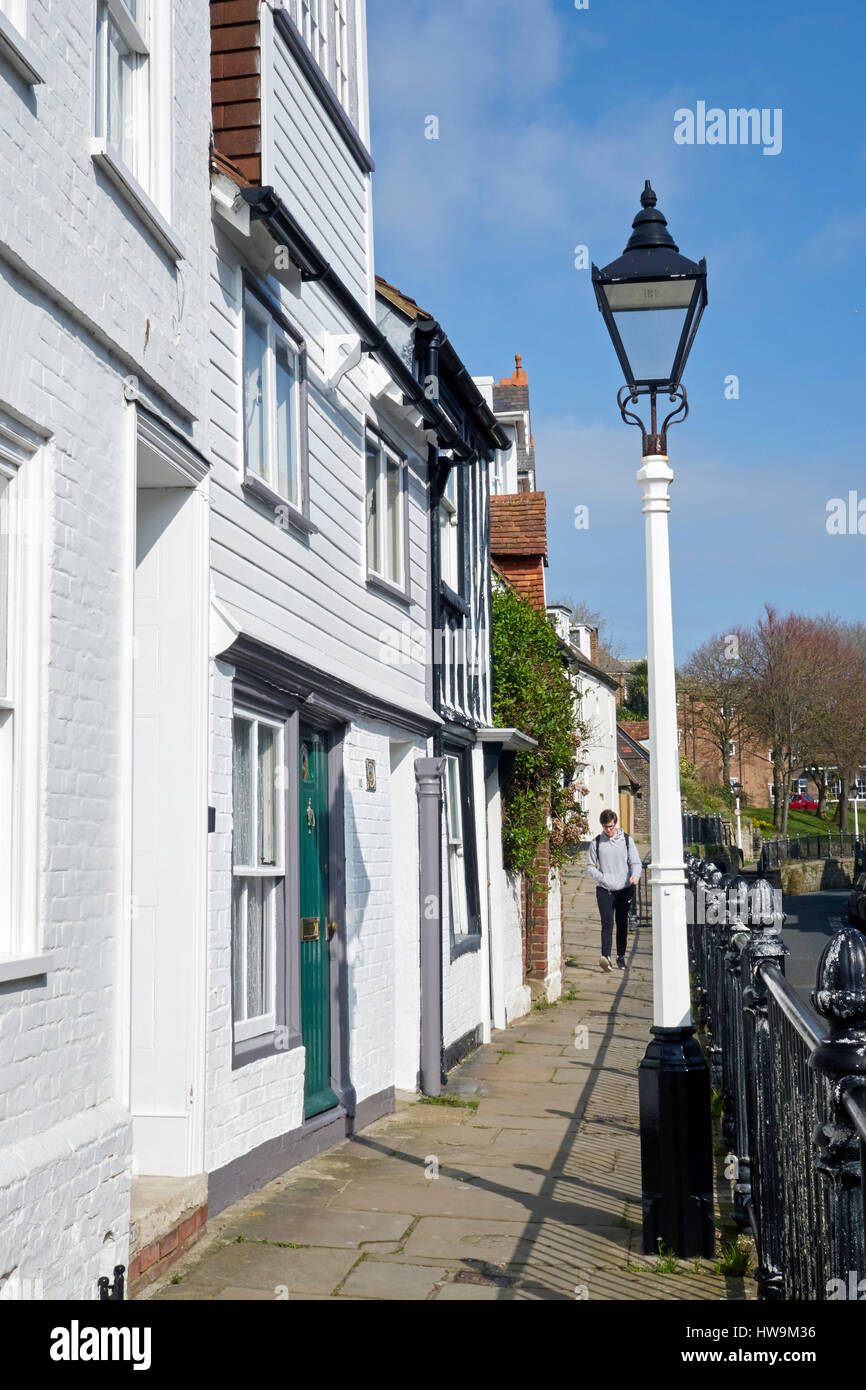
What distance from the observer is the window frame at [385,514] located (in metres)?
9.84

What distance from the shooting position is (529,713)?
15.3m

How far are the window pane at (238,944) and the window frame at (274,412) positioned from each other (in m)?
2.10

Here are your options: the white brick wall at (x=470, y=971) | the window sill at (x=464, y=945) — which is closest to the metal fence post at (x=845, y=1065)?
the white brick wall at (x=470, y=971)

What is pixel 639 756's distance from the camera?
68.6 meters

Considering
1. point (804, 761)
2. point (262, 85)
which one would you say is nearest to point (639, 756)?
point (804, 761)

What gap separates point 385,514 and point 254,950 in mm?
4358

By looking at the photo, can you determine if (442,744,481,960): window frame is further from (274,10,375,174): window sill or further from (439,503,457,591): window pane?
(274,10,375,174): window sill

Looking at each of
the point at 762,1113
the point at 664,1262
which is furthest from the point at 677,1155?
the point at 762,1113

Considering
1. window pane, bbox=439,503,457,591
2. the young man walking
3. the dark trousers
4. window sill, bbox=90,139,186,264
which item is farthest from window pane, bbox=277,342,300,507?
the dark trousers

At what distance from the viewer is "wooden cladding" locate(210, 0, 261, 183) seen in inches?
289

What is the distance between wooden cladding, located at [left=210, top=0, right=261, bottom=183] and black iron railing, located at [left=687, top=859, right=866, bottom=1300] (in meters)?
4.79
